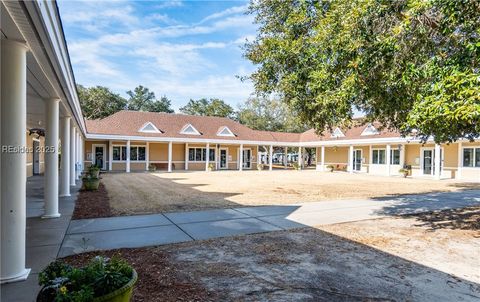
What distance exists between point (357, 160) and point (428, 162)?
7.46 m

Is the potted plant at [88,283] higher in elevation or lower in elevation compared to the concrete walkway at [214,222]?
higher

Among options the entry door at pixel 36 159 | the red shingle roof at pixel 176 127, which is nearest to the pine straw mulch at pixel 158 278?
the entry door at pixel 36 159

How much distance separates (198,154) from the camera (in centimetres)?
3161

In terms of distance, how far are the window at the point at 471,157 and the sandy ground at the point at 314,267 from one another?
62.7 ft

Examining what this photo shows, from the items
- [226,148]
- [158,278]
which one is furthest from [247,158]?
[158,278]

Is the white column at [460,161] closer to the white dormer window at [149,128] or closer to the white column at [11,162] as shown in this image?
the white dormer window at [149,128]

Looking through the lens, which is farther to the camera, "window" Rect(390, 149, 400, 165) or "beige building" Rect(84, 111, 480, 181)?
"window" Rect(390, 149, 400, 165)

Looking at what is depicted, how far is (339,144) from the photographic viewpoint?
1204 inches

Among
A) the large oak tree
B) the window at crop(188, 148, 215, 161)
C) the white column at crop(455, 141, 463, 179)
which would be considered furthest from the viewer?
the window at crop(188, 148, 215, 161)

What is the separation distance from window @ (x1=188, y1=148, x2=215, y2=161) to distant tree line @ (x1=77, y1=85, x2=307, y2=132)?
50.8 ft

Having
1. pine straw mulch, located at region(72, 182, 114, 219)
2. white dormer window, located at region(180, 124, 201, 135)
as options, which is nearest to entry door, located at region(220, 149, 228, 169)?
white dormer window, located at region(180, 124, 201, 135)

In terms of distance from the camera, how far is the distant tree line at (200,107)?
48375 mm

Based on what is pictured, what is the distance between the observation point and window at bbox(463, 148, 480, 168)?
72.2 ft

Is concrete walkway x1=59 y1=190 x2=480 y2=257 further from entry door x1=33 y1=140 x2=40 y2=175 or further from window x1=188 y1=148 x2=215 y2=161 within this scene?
window x1=188 y1=148 x2=215 y2=161
